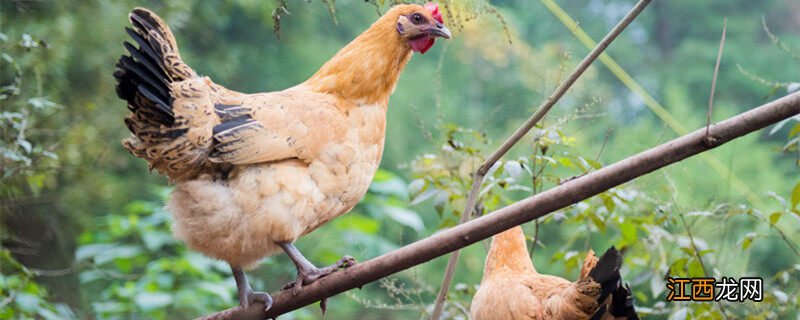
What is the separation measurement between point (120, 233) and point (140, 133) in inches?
63.1

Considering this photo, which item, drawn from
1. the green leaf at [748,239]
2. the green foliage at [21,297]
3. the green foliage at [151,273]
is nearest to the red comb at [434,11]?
the green leaf at [748,239]

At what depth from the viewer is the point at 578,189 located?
134 cm

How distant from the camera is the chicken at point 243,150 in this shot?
64.4 inches

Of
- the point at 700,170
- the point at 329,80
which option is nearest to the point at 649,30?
the point at 700,170

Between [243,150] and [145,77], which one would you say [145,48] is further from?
[243,150]

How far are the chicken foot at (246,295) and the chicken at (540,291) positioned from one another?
601mm

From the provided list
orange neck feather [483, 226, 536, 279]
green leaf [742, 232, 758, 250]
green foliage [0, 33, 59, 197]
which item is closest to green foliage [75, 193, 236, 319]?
green foliage [0, 33, 59, 197]

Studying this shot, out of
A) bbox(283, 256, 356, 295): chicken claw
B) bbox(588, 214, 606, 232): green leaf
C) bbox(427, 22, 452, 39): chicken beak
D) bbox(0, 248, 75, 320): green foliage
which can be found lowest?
bbox(0, 248, 75, 320): green foliage

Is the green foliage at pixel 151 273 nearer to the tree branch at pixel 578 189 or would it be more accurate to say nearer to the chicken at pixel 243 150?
the chicken at pixel 243 150

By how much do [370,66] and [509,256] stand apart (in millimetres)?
733

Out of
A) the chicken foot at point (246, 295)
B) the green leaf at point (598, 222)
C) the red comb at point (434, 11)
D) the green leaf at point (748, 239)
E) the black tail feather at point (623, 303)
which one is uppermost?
the red comb at point (434, 11)

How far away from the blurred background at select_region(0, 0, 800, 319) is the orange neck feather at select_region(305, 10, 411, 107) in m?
0.09

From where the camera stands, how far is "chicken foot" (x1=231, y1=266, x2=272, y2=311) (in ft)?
5.70

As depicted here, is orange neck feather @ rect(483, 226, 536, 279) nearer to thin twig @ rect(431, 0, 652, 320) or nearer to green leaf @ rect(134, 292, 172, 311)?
thin twig @ rect(431, 0, 652, 320)
